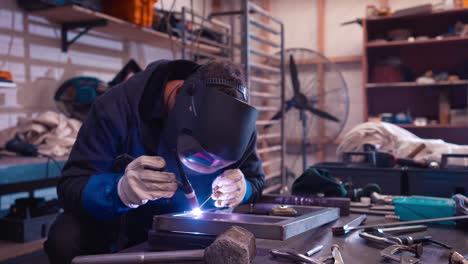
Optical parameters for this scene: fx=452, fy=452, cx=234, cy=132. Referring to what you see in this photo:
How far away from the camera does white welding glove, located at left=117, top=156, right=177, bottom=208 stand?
1184 millimetres

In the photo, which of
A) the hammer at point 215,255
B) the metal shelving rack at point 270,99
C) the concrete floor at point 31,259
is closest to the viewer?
the hammer at point 215,255

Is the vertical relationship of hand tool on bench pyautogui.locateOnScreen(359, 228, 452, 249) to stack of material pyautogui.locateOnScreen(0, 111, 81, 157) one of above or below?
below

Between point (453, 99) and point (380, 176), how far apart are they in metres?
2.93

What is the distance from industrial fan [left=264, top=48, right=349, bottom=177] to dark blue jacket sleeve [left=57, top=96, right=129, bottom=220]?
3061mm

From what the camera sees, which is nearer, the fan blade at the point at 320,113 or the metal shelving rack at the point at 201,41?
the metal shelving rack at the point at 201,41

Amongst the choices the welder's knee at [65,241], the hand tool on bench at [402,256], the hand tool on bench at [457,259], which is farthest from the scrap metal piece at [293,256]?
the welder's knee at [65,241]

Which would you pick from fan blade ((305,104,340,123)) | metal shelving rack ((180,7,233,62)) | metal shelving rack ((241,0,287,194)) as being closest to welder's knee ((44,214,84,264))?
metal shelving rack ((180,7,233,62))

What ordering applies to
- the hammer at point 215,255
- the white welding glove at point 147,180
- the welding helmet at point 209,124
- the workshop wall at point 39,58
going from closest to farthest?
the hammer at point 215,255, the welding helmet at point 209,124, the white welding glove at point 147,180, the workshop wall at point 39,58

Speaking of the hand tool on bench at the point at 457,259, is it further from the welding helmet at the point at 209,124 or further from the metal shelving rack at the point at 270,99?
the metal shelving rack at the point at 270,99

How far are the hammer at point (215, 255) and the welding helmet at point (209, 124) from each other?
29 cm

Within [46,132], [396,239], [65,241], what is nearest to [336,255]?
[396,239]

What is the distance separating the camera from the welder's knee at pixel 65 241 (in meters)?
1.32

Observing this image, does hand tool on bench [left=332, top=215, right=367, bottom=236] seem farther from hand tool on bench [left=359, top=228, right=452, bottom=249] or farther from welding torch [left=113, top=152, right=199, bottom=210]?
welding torch [left=113, top=152, right=199, bottom=210]

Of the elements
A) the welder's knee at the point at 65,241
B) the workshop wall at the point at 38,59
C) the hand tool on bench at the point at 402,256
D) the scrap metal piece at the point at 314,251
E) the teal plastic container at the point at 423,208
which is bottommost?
the welder's knee at the point at 65,241
